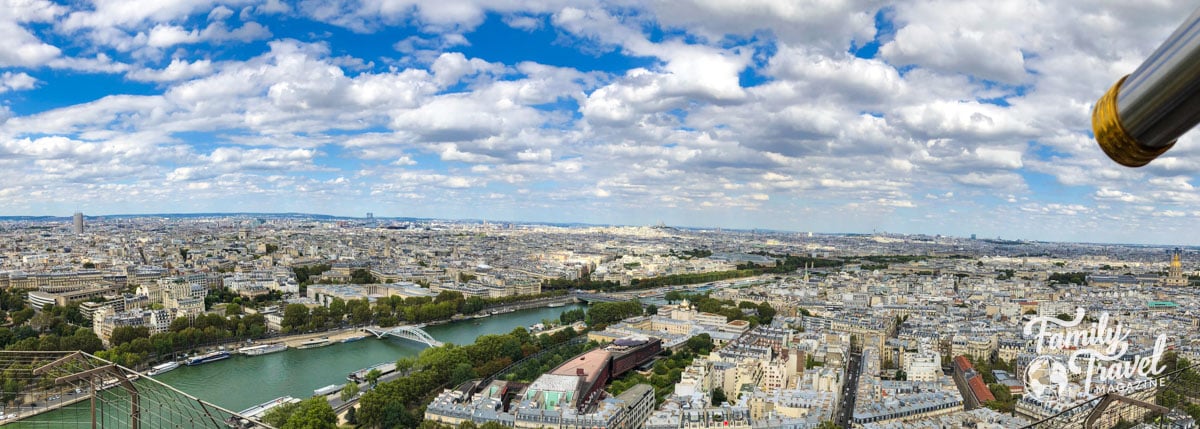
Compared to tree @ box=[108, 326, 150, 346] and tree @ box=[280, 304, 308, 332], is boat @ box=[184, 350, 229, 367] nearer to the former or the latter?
tree @ box=[108, 326, 150, 346]

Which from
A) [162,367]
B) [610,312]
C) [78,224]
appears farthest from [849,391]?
[78,224]

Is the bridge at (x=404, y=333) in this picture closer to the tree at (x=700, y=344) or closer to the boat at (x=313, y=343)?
the boat at (x=313, y=343)

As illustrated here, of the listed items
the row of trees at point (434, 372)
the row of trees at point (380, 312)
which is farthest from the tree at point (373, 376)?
the row of trees at point (380, 312)

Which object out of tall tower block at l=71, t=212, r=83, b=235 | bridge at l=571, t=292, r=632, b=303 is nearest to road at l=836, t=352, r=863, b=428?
bridge at l=571, t=292, r=632, b=303

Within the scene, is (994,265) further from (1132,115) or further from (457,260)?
(1132,115)

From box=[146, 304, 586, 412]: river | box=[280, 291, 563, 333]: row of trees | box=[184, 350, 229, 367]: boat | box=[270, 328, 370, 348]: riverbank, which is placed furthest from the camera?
box=[280, 291, 563, 333]: row of trees

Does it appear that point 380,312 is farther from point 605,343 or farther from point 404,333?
point 605,343

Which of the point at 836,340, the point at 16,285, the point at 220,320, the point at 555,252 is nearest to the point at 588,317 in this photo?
the point at 836,340
